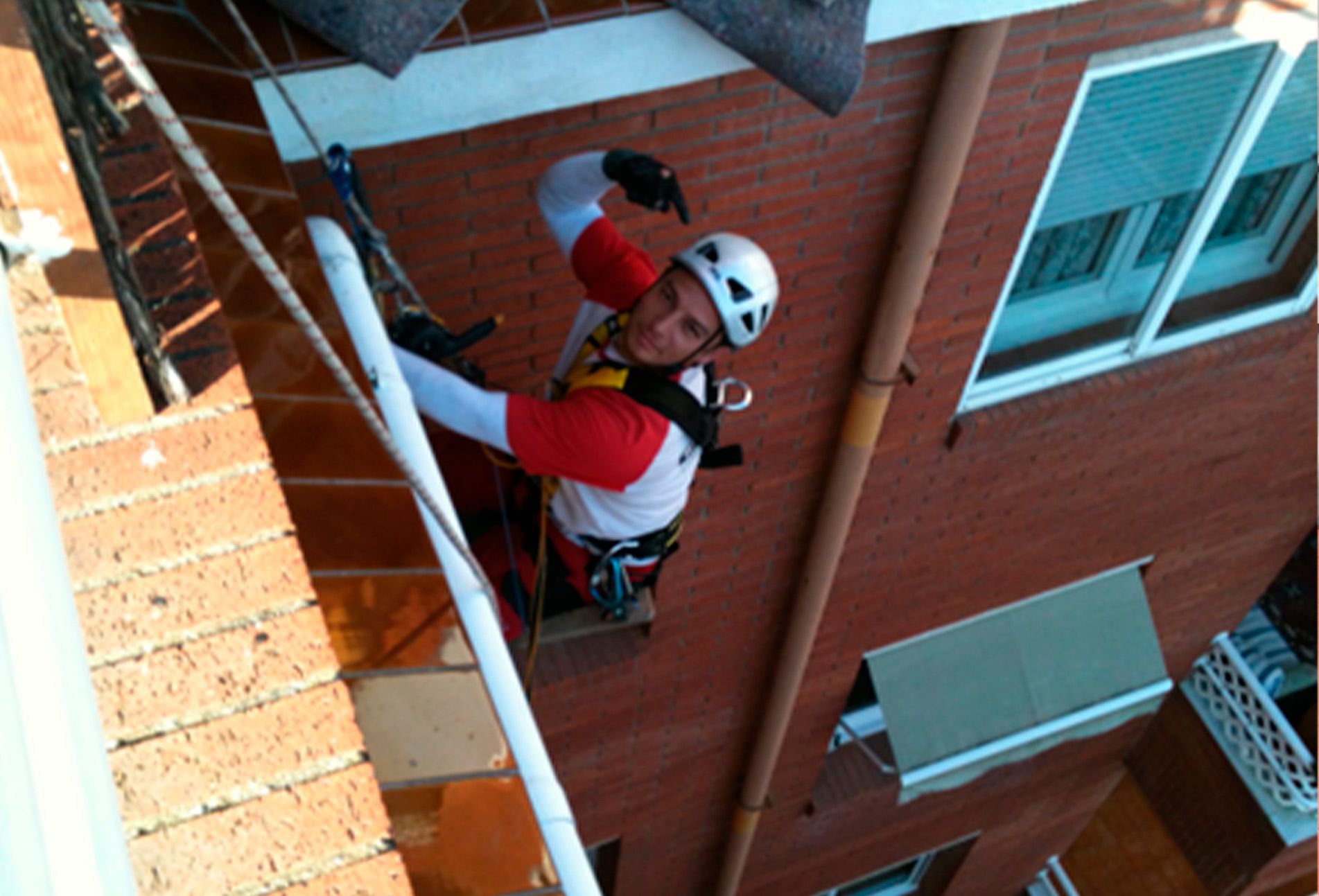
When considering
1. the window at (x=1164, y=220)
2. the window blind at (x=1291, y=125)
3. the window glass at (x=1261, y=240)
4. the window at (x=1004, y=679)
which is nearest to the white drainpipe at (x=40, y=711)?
the window at (x=1164, y=220)

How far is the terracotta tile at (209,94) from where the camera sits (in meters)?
2.37

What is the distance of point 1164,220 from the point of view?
211 inches

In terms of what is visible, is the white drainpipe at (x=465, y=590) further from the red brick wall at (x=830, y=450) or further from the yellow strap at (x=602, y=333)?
the yellow strap at (x=602, y=333)

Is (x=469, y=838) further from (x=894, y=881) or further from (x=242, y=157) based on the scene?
(x=894, y=881)

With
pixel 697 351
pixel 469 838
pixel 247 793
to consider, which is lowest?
pixel 469 838

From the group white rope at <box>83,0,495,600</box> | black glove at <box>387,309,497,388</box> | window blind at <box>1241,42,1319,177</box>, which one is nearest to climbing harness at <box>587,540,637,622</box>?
black glove at <box>387,309,497,388</box>

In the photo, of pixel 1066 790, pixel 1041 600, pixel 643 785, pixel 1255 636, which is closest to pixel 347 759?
pixel 643 785

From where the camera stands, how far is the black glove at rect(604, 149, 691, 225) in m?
3.09

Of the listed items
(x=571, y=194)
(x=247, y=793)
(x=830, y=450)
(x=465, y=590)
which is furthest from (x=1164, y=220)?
(x=247, y=793)

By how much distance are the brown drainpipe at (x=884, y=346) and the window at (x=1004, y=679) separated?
84cm

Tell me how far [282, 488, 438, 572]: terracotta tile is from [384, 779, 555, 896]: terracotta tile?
1.27 feet

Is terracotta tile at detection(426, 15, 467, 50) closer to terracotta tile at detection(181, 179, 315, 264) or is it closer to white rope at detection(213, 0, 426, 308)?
white rope at detection(213, 0, 426, 308)

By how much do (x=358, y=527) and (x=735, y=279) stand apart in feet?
5.28

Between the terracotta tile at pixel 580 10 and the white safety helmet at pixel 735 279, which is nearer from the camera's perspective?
the terracotta tile at pixel 580 10
